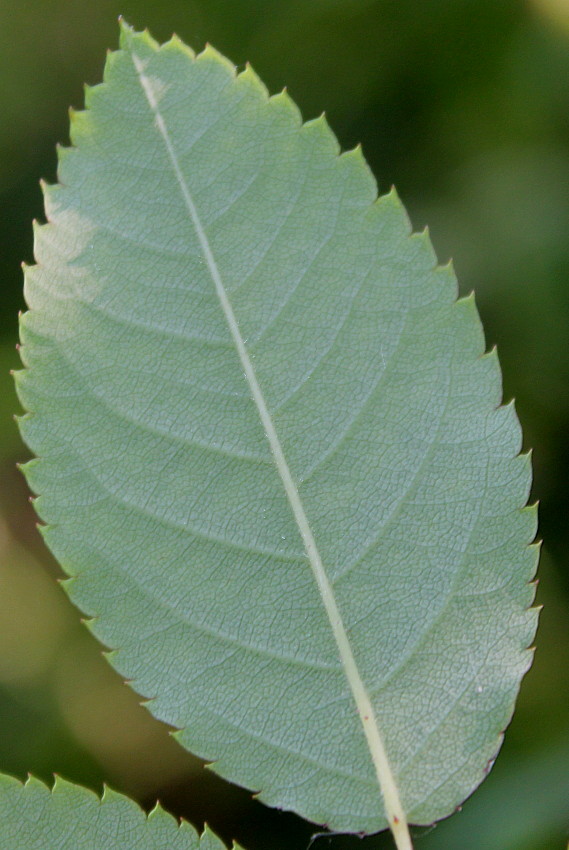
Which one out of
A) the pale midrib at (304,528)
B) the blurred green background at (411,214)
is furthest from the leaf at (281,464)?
the blurred green background at (411,214)

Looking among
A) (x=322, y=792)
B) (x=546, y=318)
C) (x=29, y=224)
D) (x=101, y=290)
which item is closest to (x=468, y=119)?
(x=546, y=318)

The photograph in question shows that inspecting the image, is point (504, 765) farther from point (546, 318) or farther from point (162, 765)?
point (546, 318)

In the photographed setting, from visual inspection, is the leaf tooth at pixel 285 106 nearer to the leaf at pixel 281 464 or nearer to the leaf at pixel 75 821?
the leaf at pixel 281 464

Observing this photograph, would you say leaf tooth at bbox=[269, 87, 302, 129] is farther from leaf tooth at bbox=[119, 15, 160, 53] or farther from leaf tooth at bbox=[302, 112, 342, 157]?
leaf tooth at bbox=[119, 15, 160, 53]

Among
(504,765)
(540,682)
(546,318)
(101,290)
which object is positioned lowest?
(504,765)

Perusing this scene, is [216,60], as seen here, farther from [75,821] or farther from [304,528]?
[75,821]
